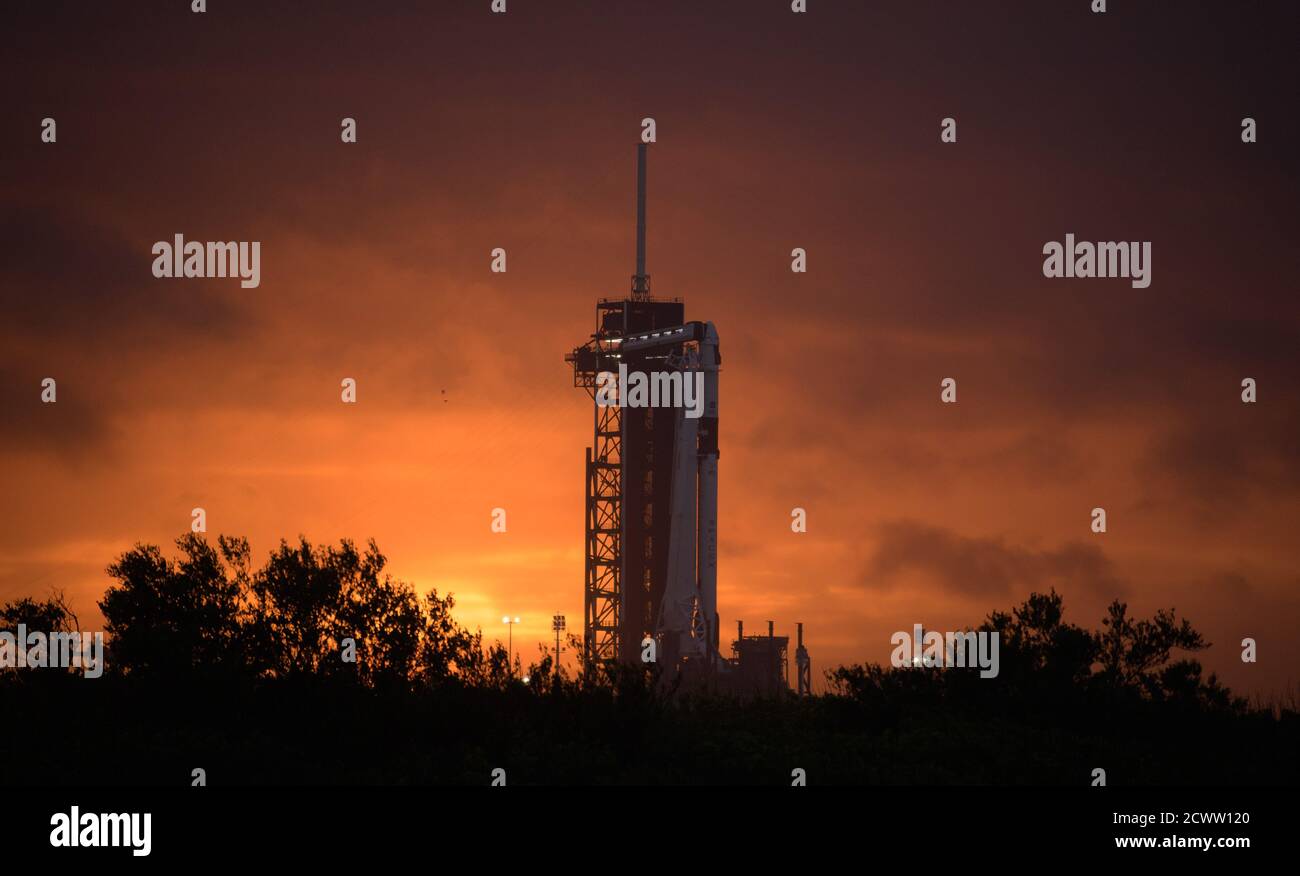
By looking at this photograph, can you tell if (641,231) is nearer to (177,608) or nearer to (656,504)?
(656,504)

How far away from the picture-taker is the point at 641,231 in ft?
383

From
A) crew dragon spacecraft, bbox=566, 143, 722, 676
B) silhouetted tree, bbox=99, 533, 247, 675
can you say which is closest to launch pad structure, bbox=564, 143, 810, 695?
crew dragon spacecraft, bbox=566, 143, 722, 676

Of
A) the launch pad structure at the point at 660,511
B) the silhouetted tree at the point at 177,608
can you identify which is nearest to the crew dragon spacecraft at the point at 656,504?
the launch pad structure at the point at 660,511

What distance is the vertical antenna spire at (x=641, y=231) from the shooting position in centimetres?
11462

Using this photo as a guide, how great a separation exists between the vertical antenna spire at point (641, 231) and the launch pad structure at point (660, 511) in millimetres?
1713

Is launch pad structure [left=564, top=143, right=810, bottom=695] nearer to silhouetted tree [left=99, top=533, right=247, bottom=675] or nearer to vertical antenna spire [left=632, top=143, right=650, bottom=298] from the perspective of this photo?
vertical antenna spire [left=632, top=143, right=650, bottom=298]

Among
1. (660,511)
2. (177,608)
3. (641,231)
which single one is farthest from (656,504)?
(177,608)

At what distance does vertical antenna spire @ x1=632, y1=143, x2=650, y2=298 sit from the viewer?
114625mm

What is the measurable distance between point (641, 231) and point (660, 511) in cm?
2313
